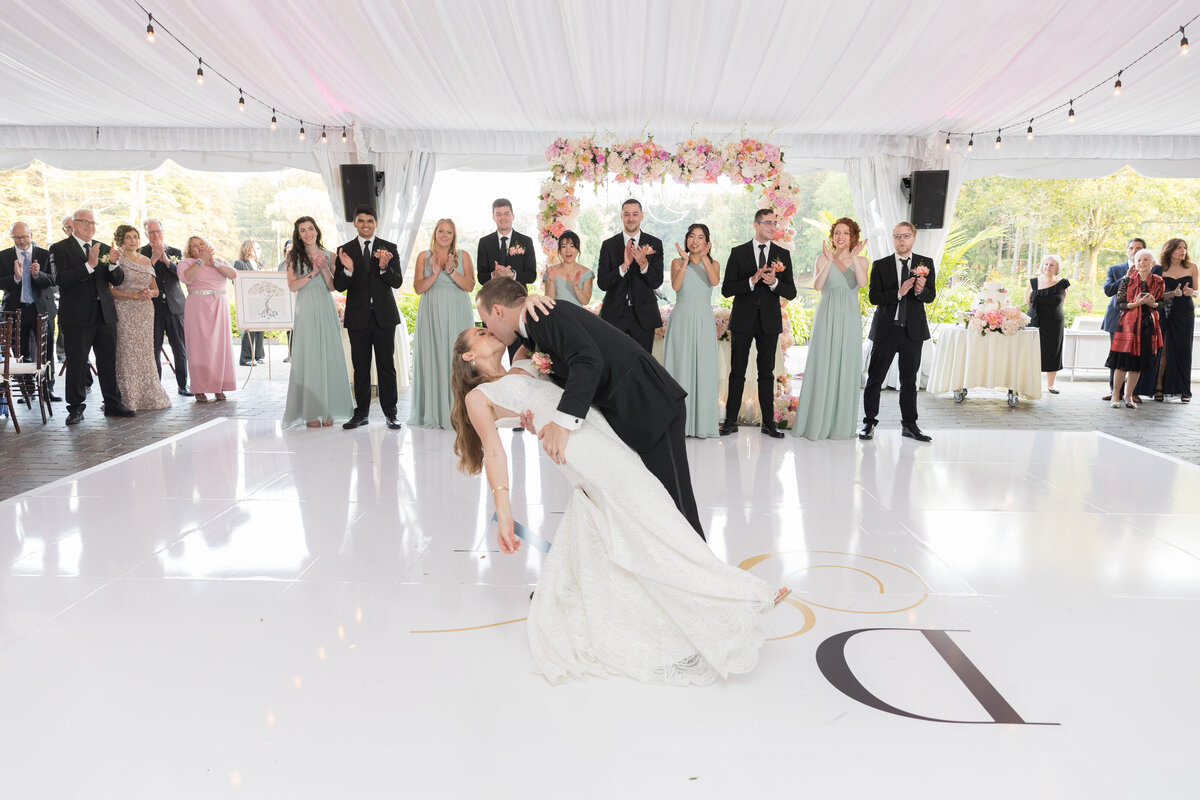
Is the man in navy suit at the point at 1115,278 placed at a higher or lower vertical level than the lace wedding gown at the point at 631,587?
higher

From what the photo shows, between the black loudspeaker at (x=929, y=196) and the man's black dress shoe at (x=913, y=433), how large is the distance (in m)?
3.80

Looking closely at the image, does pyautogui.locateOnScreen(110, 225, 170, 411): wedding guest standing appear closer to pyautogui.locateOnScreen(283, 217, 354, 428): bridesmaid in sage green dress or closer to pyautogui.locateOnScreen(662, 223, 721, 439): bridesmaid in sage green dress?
pyautogui.locateOnScreen(283, 217, 354, 428): bridesmaid in sage green dress

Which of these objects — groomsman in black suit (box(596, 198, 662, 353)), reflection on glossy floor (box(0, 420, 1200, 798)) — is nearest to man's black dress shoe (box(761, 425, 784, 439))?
groomsman in black suit (box(596, 198, 662, 353))

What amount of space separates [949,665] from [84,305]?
7241mm

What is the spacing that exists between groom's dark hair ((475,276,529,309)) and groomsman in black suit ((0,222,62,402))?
22.2 feet

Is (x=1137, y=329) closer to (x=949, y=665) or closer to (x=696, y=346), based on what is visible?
(x=696, y=346)

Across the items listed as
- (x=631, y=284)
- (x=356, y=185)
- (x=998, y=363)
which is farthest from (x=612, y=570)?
(x=356, y=185)

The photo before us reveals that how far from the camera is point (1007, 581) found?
345 cm

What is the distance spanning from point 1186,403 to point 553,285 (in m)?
6.80

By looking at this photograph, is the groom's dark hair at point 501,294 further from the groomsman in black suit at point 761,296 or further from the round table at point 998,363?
the round table at point 998,363

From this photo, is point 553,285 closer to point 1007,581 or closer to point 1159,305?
point 1007,581

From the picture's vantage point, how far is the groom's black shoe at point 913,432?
6.40m

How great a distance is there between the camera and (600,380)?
2707 millimetres

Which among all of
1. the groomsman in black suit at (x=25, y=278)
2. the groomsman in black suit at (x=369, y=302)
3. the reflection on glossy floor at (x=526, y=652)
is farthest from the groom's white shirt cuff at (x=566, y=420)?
the groomsman in black suit at (x=25, y=278)
